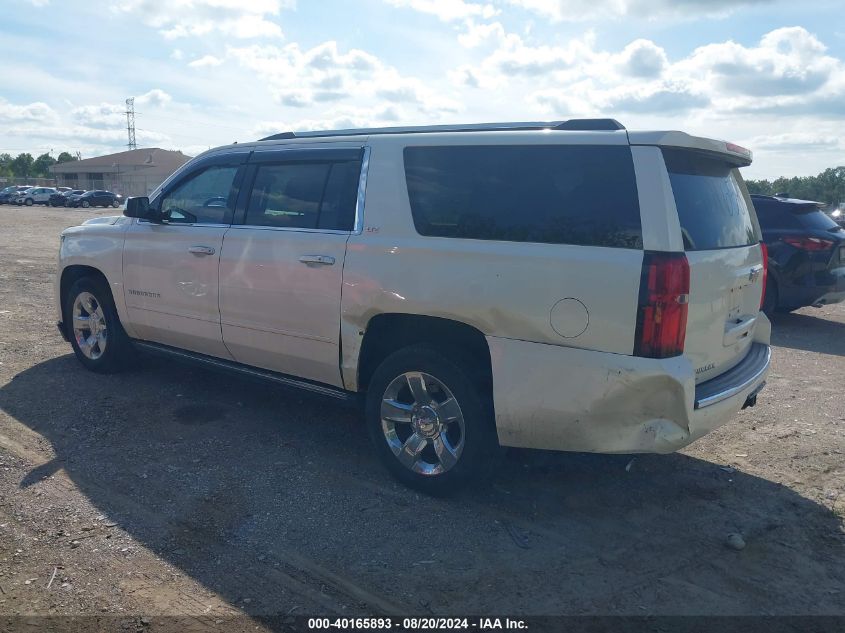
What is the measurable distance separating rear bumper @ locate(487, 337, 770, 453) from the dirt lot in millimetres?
569

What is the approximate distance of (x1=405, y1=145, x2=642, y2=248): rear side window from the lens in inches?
149

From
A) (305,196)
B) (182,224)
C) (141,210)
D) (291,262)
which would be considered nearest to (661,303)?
(291,262)

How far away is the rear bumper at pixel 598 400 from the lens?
3688 millimetres

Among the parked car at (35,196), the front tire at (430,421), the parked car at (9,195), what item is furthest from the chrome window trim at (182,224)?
the parked car at (9,195)

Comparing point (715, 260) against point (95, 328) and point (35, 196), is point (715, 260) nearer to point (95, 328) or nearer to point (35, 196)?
point (95, 328)

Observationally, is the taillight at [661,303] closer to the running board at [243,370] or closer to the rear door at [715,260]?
the rear door at [715,260]

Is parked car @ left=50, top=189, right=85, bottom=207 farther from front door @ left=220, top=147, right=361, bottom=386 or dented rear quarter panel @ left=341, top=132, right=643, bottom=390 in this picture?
dented rear quarter panel @ left=341, top=132, right=643, bottom=390

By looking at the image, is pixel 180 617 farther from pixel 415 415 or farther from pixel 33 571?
pixel 415 415

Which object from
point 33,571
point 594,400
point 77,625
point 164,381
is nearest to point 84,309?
point 164,381

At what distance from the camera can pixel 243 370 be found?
5430mm

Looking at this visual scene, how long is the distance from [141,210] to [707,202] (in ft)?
13.9

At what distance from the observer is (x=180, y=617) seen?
3234 millimetres

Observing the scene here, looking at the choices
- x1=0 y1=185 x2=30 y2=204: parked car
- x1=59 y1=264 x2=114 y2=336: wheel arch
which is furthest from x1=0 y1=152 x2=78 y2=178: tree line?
x1=59 y1=264 x2=114 y2=336: wheel arch

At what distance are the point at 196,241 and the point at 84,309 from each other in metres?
1.90
